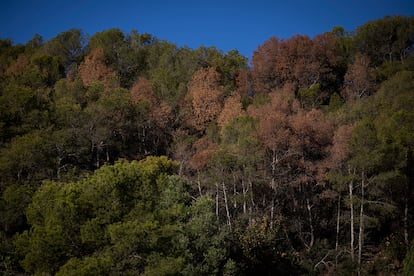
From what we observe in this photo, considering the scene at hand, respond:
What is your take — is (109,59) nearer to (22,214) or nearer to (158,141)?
(158,141)

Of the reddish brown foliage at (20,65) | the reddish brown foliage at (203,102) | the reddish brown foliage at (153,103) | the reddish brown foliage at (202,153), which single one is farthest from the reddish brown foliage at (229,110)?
the reddish brown foliage at (20,65)

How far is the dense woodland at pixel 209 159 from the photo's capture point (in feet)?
54.4

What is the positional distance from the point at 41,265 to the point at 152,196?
4.98 m

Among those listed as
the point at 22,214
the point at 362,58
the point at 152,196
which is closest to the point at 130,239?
the point at 152,196

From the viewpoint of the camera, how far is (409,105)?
28.9 meters

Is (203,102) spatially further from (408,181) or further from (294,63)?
(408,181)

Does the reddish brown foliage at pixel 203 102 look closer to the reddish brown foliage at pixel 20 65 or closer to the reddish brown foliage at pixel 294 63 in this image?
the reddish brown foliage at pixel 294 63

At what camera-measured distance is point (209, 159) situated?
2958 cm

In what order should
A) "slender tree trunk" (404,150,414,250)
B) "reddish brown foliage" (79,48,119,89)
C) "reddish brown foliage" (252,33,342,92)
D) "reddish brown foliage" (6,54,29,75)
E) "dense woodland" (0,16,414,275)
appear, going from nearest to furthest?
"dense woodland" (0,16,414,275) < "slender tree trunk" (404,150,414,250) < "reddish brown foliage" (79,48,119,89) < "reddish brown foliage" (252,33,342,92) < "reddish brown foliage" (6,54,29,75)

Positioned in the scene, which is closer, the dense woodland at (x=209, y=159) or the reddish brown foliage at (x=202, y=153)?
the dense woodland at (x=209, y=159)

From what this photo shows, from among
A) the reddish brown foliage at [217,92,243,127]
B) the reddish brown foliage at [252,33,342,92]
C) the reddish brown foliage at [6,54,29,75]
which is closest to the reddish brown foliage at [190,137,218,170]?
the reddish brown foliage at [217,92,243,127]

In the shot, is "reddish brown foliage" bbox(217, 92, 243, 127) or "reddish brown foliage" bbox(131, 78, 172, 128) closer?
"reddish brown foliage" bbox(217, 92, 243, 127)

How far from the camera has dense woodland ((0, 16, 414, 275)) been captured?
16.6 metres

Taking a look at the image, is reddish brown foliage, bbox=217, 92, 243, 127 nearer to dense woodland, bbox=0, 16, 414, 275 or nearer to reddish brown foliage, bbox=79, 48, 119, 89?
dense woodland, bbox=0, 16, 414, 275
